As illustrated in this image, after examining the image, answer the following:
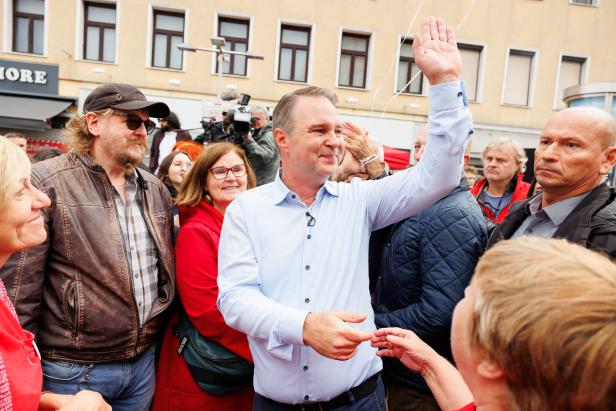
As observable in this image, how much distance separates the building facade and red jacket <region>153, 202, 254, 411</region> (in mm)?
12602

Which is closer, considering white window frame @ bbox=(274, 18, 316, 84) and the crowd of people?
the crowd of people

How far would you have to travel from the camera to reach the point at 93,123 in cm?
224

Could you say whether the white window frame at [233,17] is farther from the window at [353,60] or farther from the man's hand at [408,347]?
the man's hand at [408,347]

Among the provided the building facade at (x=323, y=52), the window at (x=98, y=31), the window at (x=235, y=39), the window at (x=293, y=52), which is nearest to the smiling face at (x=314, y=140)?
the building facade at (x=323, y=52)

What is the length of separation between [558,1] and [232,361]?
1720cm

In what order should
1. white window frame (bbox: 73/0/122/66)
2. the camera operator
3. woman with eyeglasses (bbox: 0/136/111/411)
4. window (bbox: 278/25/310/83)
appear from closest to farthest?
1. woman with eyeglasses (bbox: 0/136/111/411)
2. the camera operator
3. white window frame (bbox: 73/0/122/66)
4. window (bbox: 278/25/310/83)

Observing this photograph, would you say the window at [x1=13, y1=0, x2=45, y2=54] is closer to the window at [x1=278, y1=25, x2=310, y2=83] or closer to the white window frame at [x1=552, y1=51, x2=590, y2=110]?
A: the window at [x1=278, y1=25, x2=310, y2=83]

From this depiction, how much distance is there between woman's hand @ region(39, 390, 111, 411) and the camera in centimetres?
149

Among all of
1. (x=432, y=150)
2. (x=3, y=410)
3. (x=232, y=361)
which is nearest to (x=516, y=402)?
(x=432, y=150)

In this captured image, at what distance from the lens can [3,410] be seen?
1243mm

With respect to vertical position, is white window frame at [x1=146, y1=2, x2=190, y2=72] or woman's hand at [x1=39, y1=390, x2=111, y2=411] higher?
white window frame at [x1=146, y1=2, x2=190, y2=72]

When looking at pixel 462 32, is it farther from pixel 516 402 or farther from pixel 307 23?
pixel 516 402

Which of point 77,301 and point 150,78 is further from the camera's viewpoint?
point 150,78

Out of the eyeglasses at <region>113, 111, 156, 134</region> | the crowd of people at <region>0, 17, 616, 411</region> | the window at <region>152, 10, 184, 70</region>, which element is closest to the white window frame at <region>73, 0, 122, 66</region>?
the window at <region>152, 10, 184, 70</region>
